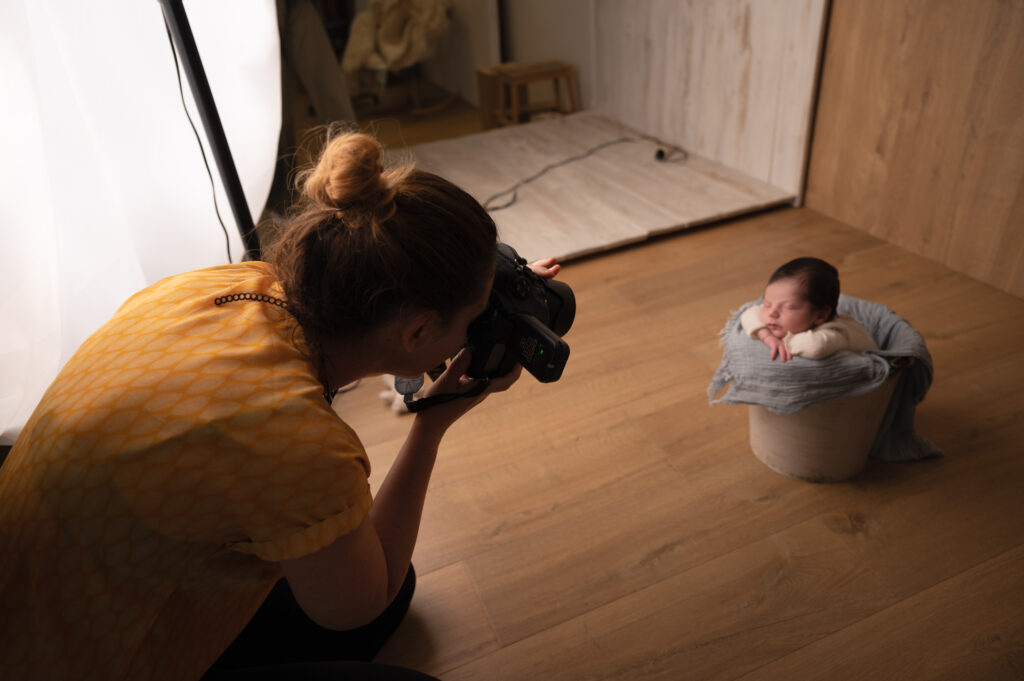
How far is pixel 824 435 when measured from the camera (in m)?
1.24

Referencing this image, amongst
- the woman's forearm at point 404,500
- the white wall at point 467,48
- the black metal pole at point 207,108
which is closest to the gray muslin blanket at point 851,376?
the woman's forearm at point 404,500

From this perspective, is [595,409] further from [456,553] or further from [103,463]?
[103,463]

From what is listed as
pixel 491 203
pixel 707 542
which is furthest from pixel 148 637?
pixel 491 203

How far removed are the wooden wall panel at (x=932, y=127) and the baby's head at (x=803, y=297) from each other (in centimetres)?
90

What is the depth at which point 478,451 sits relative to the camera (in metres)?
1.46

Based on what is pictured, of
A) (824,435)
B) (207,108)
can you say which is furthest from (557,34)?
(824,435)

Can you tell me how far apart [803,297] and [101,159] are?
1.34 metres

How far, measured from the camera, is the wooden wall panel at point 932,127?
1.72 m

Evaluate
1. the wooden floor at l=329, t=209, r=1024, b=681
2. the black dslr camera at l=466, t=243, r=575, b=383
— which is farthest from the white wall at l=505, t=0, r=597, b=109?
the black dslr camera at l=466, t=243, r=575, b=383

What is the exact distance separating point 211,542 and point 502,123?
3155 mm

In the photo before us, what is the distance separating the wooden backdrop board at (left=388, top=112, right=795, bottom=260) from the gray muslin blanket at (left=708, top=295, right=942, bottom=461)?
960 millimetres

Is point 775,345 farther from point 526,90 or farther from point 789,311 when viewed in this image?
point 526,90

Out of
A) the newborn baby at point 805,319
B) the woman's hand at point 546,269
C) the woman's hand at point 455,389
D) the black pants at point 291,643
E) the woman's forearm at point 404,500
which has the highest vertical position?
the woman's hand at point 546,269

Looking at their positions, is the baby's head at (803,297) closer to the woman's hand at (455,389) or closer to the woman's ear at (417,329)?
the woman's hand at (455,389)
